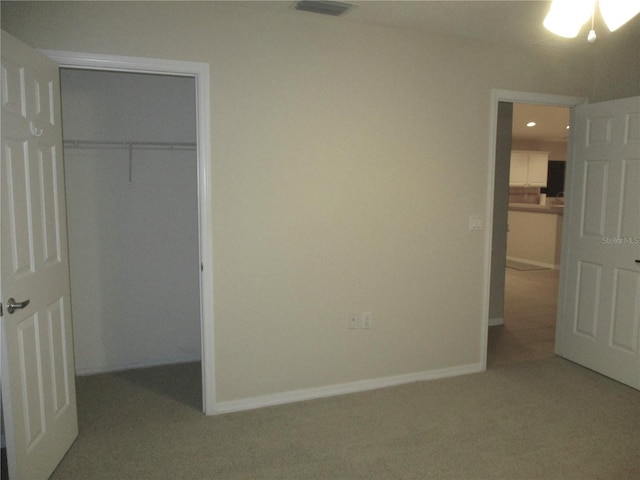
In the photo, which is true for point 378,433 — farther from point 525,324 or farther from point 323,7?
point 525,324

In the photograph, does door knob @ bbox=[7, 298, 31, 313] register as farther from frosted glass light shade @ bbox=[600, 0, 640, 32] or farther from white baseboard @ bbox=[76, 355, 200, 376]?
frosted glass light shade @ bbox=[600, 0, 640, 32]

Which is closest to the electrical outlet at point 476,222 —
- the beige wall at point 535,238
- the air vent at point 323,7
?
the air vent at point 323,7

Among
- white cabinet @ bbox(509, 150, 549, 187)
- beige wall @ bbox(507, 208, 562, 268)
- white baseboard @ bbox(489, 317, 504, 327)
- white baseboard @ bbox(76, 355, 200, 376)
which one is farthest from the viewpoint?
white cabinet @ bbox(509, 150, 549, 187)

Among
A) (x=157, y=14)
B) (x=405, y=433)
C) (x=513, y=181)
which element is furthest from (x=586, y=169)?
(x=513, y=181)

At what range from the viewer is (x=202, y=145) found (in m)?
2.87

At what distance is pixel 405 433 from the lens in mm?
2818

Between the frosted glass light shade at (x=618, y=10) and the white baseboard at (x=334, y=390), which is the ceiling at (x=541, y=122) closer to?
the white baseboard at (x=334, y=390)

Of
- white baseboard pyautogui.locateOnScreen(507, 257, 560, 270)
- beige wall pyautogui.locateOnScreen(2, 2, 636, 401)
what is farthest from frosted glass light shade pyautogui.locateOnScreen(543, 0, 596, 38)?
white baseboard pyautogui.locateOnScreen(507, 257, 560, 270)

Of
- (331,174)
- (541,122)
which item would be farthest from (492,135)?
(541,122)

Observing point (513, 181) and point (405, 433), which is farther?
point (513, 181)

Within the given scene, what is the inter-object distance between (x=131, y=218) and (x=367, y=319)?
199 cm

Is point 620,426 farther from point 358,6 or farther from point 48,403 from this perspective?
point 48,403

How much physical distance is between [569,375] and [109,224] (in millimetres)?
3710

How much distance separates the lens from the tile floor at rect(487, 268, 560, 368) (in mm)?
4133
